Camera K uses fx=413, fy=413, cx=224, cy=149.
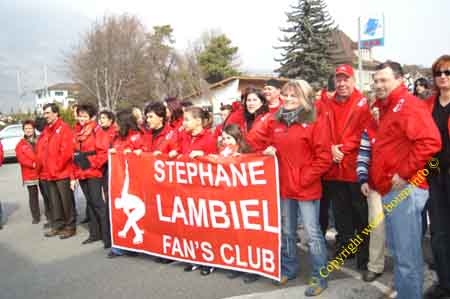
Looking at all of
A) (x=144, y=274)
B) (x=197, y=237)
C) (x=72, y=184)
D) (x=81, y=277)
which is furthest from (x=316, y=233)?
(x=72, y=184)

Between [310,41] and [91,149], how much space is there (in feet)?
96.7

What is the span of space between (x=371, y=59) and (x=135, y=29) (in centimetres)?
4077

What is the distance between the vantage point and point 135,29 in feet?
122

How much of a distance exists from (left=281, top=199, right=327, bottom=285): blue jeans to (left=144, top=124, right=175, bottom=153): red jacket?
1608 millimetres

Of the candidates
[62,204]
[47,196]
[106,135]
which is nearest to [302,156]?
[106,135]

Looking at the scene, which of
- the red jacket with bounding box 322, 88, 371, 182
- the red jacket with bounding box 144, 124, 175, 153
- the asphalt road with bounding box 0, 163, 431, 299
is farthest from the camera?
the red jacket with bounding box 144, 124, 175, 153

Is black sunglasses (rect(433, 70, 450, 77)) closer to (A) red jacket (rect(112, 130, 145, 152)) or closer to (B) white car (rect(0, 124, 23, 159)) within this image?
(A) red jacket (rect(112, 130, 145, 152))

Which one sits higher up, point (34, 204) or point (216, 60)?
point (216, 60)

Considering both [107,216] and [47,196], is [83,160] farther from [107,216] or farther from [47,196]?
[47,196]

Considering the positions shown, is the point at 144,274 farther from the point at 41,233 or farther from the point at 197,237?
the point at 41,233

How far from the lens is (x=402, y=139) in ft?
9.73

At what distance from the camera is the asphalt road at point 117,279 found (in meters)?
3.83

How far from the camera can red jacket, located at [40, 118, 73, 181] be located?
5.91 m

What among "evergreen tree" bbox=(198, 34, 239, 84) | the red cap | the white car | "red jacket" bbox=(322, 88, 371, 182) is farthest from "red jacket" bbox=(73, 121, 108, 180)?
"evergreen tree" bbox=(198, 34, 239, 84)
